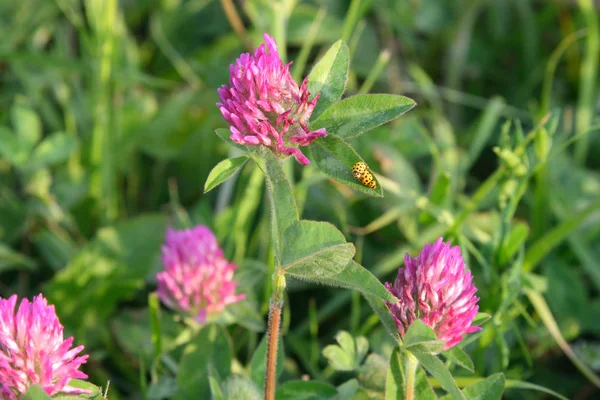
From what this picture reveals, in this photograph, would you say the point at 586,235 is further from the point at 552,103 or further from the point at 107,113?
the point at 107,113

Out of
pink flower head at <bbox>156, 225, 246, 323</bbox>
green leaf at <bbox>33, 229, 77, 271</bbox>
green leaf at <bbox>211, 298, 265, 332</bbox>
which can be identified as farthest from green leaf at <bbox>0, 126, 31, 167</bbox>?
green leaf at <bbox>211, 298, 265, 332</bbox>

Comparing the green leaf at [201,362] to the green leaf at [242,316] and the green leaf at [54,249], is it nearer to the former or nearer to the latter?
the green leaf at [242,316]

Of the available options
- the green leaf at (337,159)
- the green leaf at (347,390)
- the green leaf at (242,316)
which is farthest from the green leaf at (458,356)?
the green leaf at (242,316)

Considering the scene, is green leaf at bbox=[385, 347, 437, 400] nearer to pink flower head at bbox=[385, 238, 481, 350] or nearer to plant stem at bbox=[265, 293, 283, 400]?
pink flower head at bbox=[385, 238, 481, 350]

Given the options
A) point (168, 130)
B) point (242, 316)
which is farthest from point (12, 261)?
point (242, 316)

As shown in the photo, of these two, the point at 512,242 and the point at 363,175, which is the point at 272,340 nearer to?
the point at 363,175

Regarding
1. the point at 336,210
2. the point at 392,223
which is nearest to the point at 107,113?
the point at 336,210
